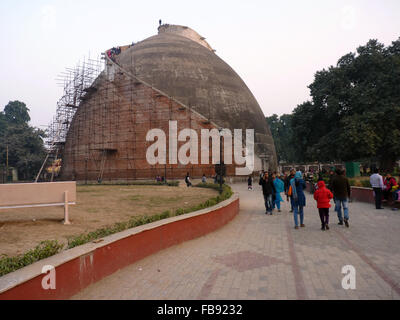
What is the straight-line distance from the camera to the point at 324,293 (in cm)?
348

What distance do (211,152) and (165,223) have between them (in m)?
25.1

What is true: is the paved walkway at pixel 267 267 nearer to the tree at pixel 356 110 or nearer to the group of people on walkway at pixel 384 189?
the group of people on walkway at pixel 384 189

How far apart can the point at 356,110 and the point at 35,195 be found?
25.1 metres

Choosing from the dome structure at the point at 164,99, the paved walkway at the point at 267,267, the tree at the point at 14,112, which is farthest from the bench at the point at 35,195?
the tree at the point at 14,112

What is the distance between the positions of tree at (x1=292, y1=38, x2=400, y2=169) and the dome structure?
7.32m

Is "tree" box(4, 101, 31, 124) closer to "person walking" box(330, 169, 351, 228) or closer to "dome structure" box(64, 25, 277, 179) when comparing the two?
"dome structure" box(64, 25, 277, 179)

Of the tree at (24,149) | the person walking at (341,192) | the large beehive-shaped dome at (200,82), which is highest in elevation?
the large beehive-shaped dome at (200,82)

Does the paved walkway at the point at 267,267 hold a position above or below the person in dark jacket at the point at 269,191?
below

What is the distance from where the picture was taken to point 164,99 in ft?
101

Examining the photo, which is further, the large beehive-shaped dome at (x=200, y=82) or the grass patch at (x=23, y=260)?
the large beehive-shaped dome at (x=200, y=82)

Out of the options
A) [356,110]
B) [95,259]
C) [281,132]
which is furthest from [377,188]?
[281,132]

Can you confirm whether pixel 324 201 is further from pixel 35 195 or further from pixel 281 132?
pixel 281 132

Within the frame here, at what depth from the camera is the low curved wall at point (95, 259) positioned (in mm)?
2834

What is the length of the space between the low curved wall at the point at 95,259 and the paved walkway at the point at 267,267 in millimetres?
139
